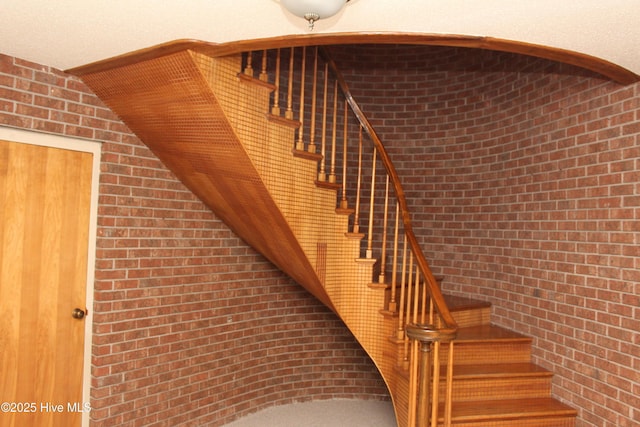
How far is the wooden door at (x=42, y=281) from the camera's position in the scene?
108 inches

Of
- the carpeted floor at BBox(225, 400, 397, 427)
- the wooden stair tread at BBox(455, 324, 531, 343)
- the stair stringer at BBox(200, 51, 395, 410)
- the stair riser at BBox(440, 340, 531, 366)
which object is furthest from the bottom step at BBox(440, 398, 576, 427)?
the carpeted floor at BBox(225, 400, 397, 427)

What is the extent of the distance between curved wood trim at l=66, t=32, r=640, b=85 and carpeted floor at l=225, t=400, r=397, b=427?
9.12 ft

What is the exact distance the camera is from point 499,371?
3467 mm

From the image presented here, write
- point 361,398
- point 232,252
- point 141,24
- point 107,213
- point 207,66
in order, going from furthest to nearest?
point 361,398 → point 232,252 → point 107,213 → point 207,66 → point 141,24

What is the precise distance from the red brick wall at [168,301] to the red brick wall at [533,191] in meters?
1.59

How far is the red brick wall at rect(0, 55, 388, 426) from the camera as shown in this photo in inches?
119

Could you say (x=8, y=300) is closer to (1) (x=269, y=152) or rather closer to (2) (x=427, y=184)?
(1) (x=269, y=152)

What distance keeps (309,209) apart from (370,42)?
4.18 feet

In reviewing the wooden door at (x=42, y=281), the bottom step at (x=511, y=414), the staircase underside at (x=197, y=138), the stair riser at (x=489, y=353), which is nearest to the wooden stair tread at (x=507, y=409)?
the bottom step at (x=511, y=414)

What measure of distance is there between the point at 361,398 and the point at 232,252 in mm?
1890

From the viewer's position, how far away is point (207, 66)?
2.60 m

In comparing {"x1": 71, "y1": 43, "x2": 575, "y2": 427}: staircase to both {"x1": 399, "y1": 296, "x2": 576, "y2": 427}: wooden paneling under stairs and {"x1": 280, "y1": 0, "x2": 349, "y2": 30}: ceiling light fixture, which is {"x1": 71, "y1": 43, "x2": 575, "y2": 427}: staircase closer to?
{"x1": 399, "y1": 296, "x2": 576, "y2": 427}: wooden paneling under stairs

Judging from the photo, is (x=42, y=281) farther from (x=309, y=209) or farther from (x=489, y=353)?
(x=489, y=353)

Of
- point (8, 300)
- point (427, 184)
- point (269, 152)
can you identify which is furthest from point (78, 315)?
point (427, 184)
